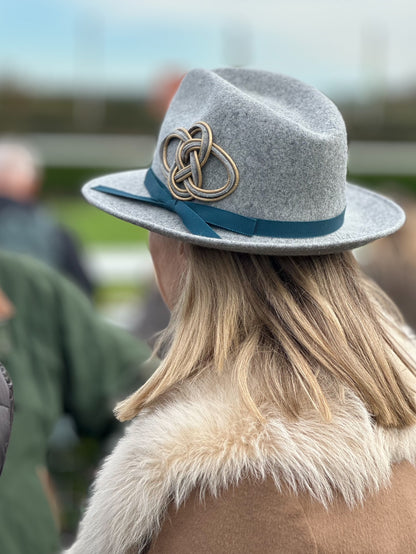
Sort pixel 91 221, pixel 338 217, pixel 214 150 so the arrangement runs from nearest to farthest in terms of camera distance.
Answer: pixel 214 150
pixel 338 217
pixel 91 221

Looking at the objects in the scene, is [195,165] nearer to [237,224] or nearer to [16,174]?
[237,224]

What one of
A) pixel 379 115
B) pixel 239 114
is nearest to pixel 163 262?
pixel 239 114

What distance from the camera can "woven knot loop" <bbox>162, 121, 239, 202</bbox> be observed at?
5.52 feet

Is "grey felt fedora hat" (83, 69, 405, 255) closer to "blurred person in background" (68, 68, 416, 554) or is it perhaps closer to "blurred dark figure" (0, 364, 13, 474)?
"blurred person in background" (68, 68, 416, 554)

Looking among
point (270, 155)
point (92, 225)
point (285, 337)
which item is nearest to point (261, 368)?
point (285, 337)

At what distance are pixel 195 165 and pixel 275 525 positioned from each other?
2.38 feet

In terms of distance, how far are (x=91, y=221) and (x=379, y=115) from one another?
20.9 metres

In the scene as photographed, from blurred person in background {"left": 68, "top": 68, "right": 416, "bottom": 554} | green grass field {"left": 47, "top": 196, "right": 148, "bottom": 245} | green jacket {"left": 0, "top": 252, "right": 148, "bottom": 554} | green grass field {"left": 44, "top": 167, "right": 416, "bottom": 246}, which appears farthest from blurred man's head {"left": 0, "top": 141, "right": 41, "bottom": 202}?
green grass field {"left": 44, "top": 167, "right": 416, "bottom": 246}

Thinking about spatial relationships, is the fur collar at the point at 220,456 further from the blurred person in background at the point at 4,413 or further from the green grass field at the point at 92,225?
the green grass field at the point at 92,225

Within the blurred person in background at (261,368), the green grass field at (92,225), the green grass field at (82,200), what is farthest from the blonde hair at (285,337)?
the green grass field at (82,200)

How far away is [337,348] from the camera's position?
163cm

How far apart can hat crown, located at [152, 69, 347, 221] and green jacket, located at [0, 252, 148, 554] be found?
0.79 meters

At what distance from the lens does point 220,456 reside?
1520 millimetres

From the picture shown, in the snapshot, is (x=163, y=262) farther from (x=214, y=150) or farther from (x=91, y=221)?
(x=91, y=221)
